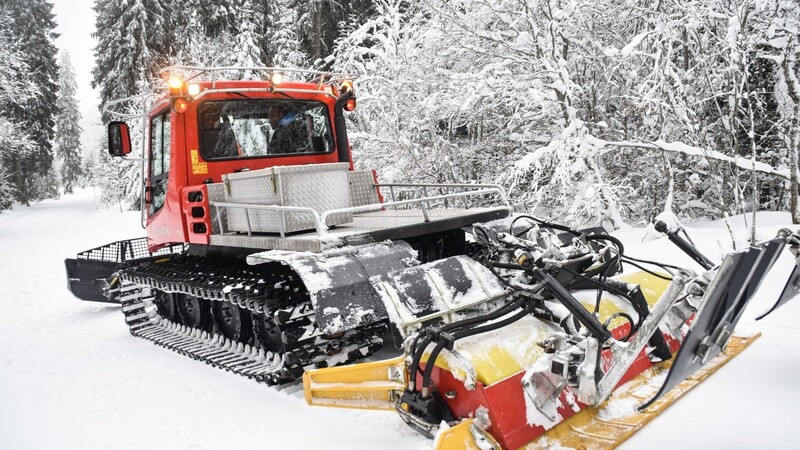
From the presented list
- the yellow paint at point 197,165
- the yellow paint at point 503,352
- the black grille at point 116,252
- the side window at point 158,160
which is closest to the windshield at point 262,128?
the yellow paint at point 197,165

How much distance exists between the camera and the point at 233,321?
4.98 metres

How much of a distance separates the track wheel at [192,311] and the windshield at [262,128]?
1455 mm

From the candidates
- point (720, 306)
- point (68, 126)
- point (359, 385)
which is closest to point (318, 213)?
point (359, 385)

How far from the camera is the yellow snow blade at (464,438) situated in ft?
7.93

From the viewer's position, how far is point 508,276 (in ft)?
12.3

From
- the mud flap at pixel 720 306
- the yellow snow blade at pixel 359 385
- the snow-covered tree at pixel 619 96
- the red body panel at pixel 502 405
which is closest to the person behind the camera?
the mud flap at pixel 720 306

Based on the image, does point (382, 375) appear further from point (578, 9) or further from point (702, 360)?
point (578, 9)

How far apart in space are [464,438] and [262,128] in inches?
155

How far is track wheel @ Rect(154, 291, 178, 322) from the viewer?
6.13 m

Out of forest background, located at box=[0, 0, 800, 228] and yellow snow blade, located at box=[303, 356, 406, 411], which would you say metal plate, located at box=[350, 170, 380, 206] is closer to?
yellow snow blade, located at box=[303, 356, 406, 411]

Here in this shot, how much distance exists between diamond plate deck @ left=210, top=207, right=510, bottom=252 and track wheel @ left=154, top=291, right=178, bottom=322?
180cm

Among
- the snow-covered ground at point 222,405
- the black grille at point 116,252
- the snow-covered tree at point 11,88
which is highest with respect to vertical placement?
the snow-covered tree at point 11,88

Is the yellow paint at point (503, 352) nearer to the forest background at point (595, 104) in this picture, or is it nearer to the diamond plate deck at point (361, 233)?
the diamond plate deck at point (361, 233)

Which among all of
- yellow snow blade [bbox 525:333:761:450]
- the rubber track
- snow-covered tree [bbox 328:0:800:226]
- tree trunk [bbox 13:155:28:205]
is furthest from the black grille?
tree trunk [bbox 13:155:28:205]
